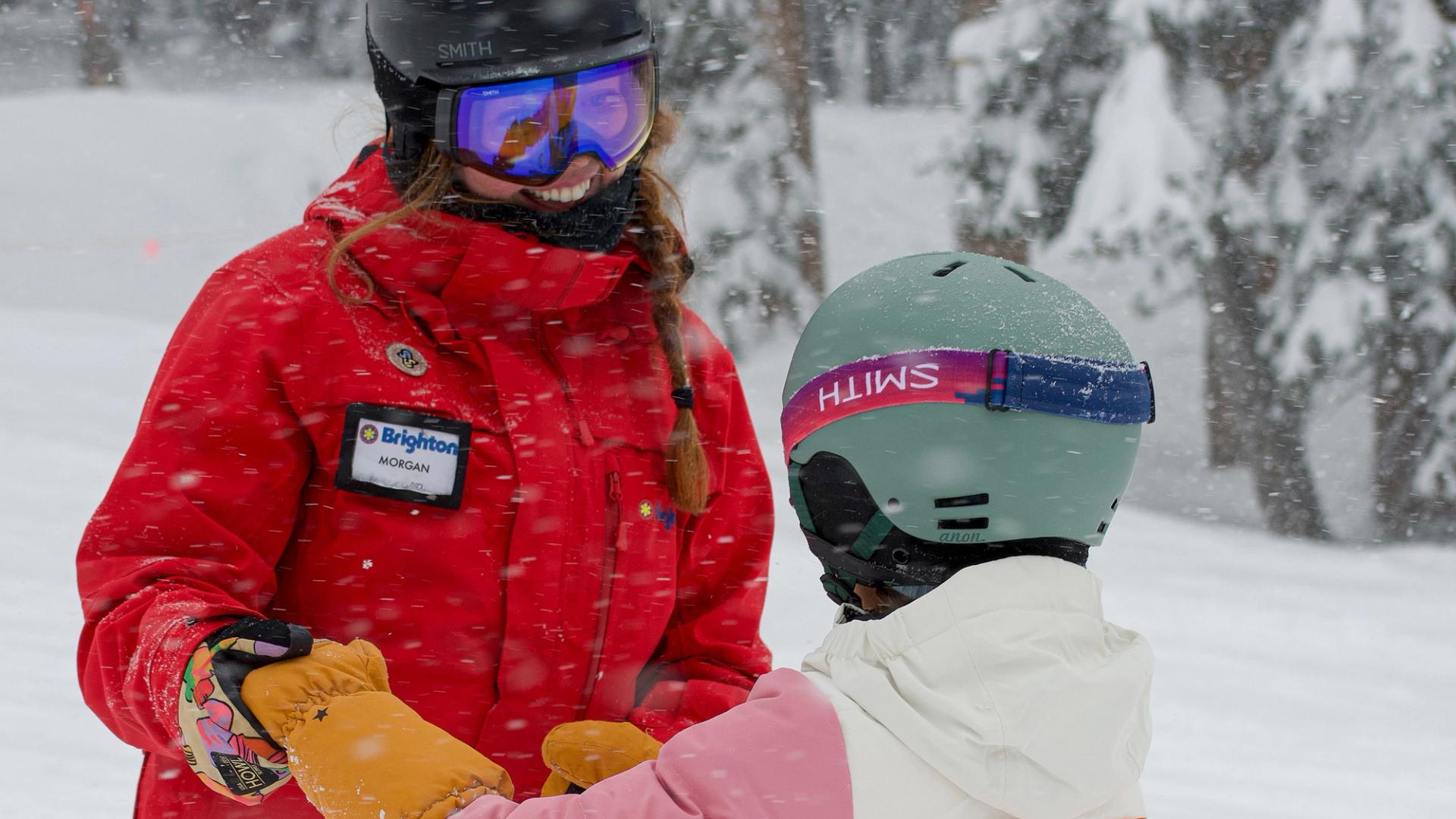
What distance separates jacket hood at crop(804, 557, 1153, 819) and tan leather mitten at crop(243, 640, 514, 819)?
44 cm

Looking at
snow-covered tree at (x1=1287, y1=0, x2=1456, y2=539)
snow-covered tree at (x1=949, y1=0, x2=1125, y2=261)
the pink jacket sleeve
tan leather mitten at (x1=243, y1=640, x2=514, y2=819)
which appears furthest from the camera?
snow-covered tree at (x1=949, y1=0, x2=1125, y2=261)

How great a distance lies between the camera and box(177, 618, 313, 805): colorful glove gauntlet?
1561 mm

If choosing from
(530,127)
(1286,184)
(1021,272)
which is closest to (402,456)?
(530,127)

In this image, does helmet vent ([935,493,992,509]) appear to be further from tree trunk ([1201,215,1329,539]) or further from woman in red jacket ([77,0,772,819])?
tree trunk ([1201,215,1329,539])

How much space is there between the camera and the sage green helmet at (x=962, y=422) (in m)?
1.57

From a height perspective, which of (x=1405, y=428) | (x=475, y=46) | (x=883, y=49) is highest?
(x=883, y=49)

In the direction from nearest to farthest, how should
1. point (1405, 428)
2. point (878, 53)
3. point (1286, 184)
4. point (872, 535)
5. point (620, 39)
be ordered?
1. point (872, 535)
2. point (620, 39)
3. point (1286, 184)
4. point (1405, 428)
5. point (878, 53)

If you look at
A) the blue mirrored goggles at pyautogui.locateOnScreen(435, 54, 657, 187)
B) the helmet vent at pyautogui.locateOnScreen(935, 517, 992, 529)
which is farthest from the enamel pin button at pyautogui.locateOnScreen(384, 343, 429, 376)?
the helmet vent at pyautogui.locateOnScreen(935, 517, 992, 529)

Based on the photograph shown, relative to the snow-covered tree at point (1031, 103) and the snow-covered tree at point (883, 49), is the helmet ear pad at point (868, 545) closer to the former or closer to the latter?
the snow-covered tree at point (1031, 103)

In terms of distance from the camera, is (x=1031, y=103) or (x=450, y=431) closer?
(x=450, y=431)

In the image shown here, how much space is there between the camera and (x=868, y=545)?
166cm

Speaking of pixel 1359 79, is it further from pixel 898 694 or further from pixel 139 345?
pixel 139 345

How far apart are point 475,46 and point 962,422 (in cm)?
98

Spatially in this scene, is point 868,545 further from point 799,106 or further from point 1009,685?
point 799,106
